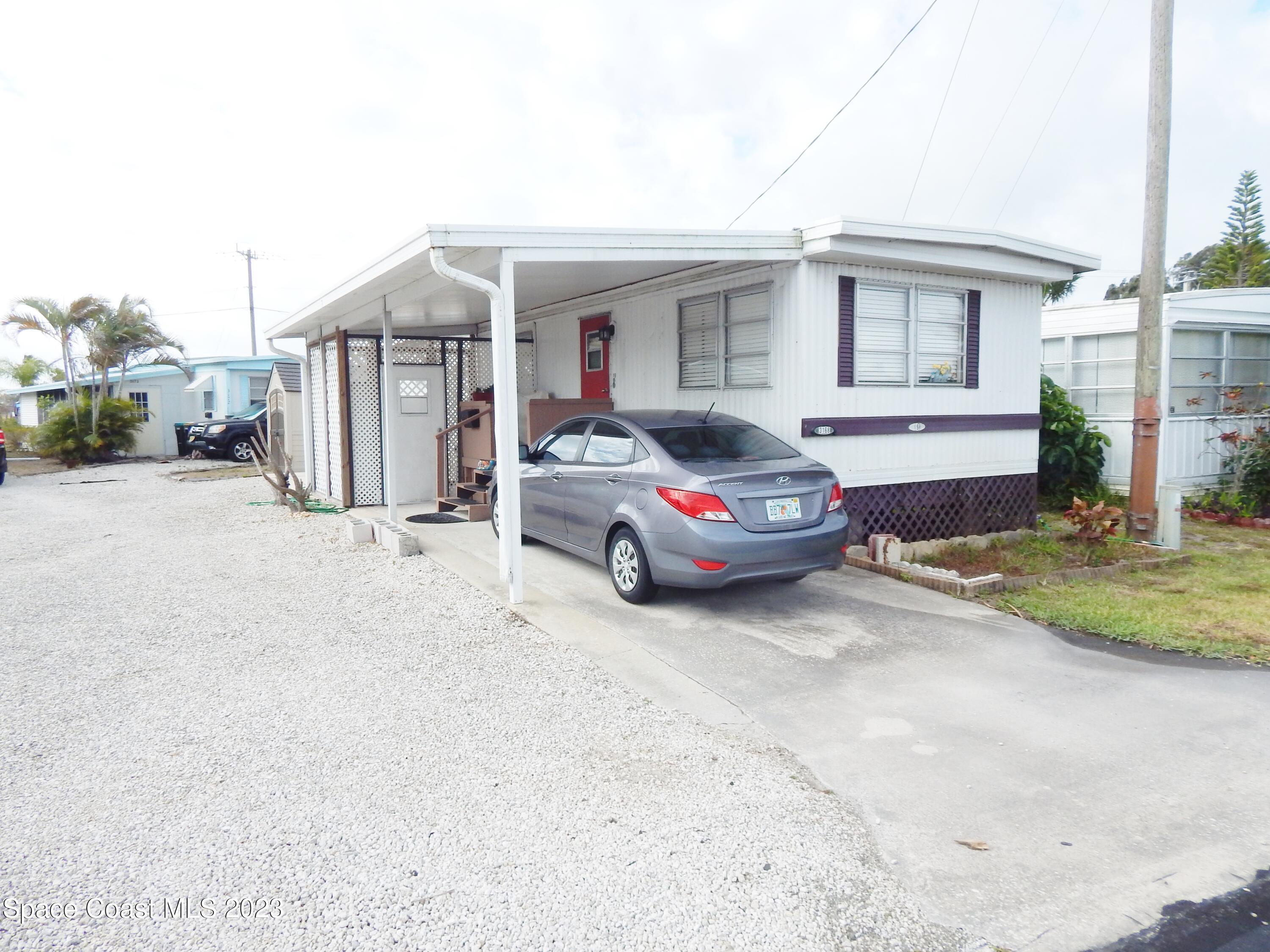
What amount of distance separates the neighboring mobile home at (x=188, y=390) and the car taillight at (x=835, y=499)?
21.5 m

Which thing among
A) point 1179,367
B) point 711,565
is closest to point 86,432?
point 711,565

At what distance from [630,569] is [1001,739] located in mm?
2818

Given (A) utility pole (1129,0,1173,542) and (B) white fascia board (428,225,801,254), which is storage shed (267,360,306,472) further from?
(A) utility pole (1129,0,1173,542)

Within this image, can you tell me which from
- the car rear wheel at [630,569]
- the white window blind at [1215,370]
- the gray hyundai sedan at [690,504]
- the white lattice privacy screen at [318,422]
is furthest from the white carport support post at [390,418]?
the white window blind at [1215,370]

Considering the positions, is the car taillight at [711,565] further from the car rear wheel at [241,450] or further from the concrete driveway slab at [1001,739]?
the car rear wheel at [241,450]

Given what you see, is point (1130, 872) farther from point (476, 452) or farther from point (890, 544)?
point (476, 452)

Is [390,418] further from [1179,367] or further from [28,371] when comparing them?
[28,371]

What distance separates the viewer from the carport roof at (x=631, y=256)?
20.2ft

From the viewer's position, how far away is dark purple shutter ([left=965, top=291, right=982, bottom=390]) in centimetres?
850

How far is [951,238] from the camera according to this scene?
25.2 ft

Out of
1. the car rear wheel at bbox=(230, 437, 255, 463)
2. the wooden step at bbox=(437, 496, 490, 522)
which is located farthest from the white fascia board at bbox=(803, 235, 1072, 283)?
the car rear wheel at bbox=(230, 437, 255, 463)

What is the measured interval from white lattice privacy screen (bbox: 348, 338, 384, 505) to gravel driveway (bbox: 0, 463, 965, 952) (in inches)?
212

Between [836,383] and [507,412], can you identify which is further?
[836,383]

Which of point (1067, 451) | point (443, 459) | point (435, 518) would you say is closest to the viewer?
point (435, 518)
